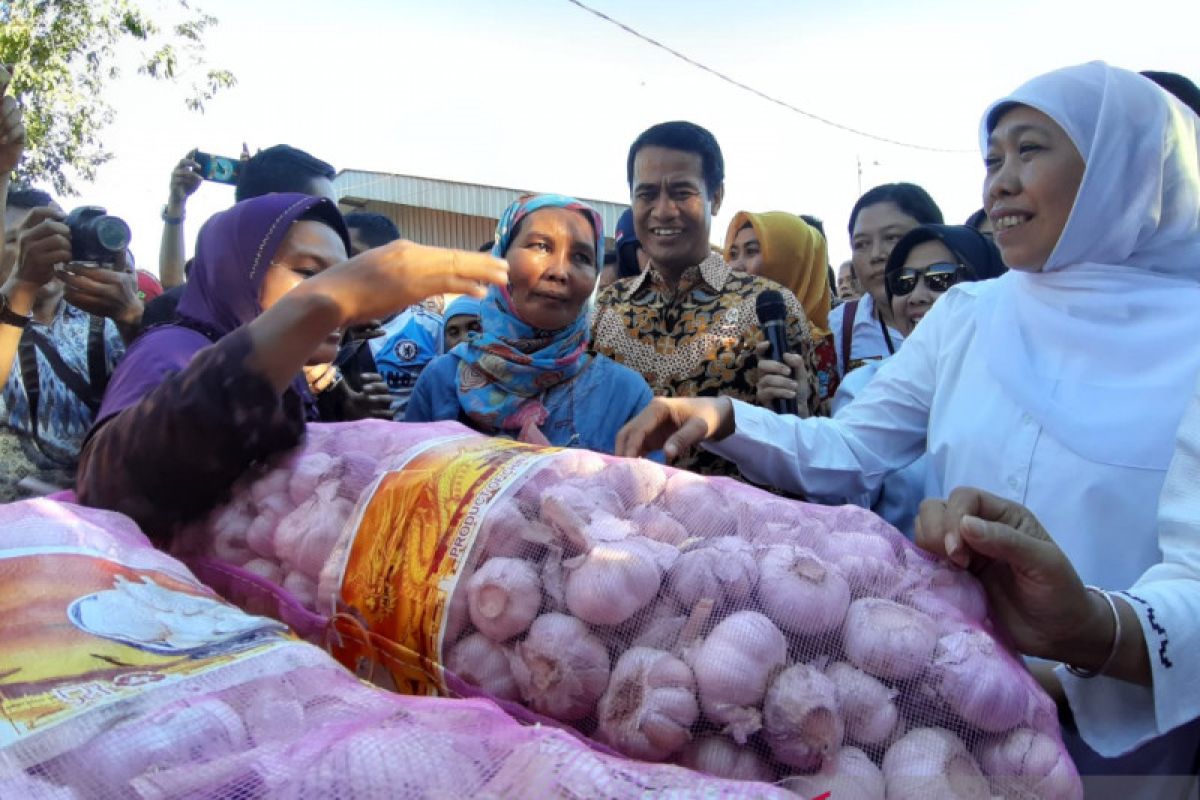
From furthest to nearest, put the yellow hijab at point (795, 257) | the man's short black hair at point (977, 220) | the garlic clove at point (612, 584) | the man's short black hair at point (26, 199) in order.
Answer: the man's short black hair at point (977, 220) < the yellow hijab at point (795, 257) < the man's short black hair at point (26, 199) < the garlic clove at point (612, 584)

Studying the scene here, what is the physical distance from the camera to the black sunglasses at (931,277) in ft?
9.06

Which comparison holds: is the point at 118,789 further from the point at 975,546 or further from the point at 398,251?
the point at 975,546

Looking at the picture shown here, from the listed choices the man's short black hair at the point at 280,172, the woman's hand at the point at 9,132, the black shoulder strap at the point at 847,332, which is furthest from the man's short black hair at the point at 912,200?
the woman's hand at the point at 9,132

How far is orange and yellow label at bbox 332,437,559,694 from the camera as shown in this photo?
96 cm

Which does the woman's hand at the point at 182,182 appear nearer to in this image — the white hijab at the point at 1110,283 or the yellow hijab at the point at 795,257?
the yellow hijab at the point at 795,257

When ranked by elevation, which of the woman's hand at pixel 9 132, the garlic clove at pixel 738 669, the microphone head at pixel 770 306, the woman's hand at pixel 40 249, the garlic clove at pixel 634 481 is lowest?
the garlic clove at pixel 738 669

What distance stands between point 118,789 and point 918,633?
790 millimetres

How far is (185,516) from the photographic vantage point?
1183mm

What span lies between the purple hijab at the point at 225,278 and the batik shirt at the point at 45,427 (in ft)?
2.84

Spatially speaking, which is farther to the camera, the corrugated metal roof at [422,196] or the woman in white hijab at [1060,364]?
the corrugated metal roof at [422,196]

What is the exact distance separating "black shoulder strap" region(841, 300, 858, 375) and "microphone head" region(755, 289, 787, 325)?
3.90 feet

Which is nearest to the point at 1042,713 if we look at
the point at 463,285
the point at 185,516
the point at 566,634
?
the point at 566,634

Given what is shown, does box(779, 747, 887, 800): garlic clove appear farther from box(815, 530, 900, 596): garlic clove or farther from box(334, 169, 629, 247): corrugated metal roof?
box(334, 169, 629, 247): corrugated metal roof

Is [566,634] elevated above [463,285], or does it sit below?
below
